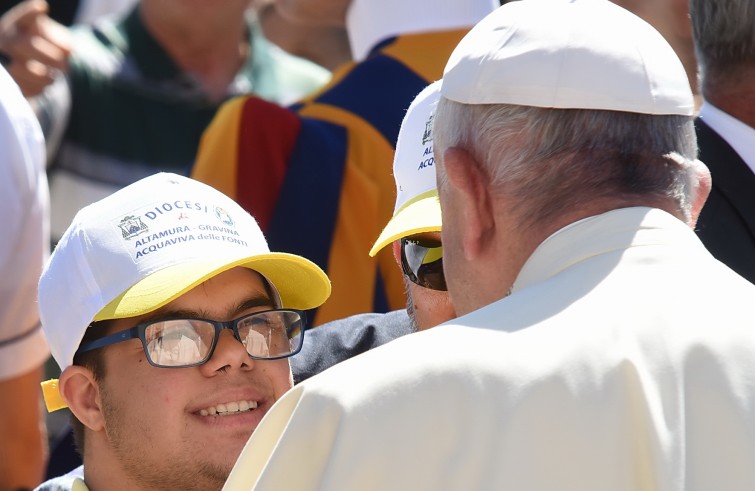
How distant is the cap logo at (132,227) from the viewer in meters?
2.70

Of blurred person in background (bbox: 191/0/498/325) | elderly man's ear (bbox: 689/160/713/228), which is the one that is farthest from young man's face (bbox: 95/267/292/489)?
elderly man's ear (bbox: 689/160/713/228)

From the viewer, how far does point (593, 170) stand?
1656 mm

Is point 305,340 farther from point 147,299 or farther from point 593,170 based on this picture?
point 593,170

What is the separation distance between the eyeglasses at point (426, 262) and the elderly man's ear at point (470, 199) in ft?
3.07

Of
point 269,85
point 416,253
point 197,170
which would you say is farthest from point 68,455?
point 269,85

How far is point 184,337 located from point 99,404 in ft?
0.75

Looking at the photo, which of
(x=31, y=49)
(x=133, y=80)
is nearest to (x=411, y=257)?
(x=31, y=49)

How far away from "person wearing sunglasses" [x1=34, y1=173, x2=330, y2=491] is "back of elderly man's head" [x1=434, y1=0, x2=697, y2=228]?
0.97m

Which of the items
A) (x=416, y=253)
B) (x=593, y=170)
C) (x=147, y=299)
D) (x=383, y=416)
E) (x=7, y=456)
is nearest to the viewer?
(x=383, y=416)

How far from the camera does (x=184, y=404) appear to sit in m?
2.63

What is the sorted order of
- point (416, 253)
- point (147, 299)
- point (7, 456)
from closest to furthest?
point (147, 299)
point (416, 253)
point (7, 456)

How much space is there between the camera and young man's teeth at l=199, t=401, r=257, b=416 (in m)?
2.64

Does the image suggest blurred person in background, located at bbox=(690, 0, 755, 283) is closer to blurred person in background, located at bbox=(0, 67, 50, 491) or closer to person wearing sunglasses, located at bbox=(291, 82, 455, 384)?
person wearing sunglasses, located at bbox=(291, 82, 455, 384)

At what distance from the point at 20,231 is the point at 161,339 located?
3.29ft
